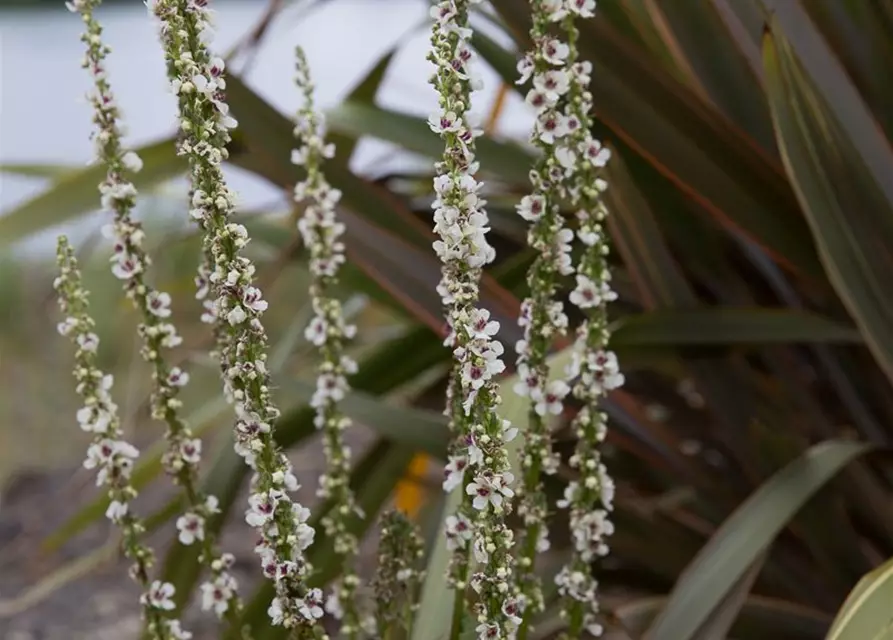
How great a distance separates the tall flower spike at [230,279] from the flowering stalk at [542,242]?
0.10m

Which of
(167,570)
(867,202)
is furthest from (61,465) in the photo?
(867,202)

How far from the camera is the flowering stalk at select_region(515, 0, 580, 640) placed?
361 millimetres

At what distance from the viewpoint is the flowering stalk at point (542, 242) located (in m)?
0.36

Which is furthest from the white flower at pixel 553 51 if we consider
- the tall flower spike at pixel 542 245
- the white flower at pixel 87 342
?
the white flower at pixel 87 342

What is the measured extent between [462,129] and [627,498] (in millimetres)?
459

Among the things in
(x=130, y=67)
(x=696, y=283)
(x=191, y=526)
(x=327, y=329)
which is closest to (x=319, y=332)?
(x=327, y=329)

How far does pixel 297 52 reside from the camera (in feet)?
1.47

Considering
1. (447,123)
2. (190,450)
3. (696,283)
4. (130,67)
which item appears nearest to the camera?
(447,123)

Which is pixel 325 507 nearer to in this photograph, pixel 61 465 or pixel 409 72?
pixel 61 465

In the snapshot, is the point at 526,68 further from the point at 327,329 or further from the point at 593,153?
the point at 327,329

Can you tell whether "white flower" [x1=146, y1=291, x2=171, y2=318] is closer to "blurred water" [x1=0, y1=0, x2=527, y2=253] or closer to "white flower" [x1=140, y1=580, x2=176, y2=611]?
"white flower" [x1=140, y1=580, x2=176, y2=611]

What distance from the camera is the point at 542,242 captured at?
1.21 feet

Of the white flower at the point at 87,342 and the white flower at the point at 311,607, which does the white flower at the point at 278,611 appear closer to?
the white flower at the point at 311,607

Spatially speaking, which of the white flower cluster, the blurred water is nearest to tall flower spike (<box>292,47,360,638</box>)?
the white flower cluster
